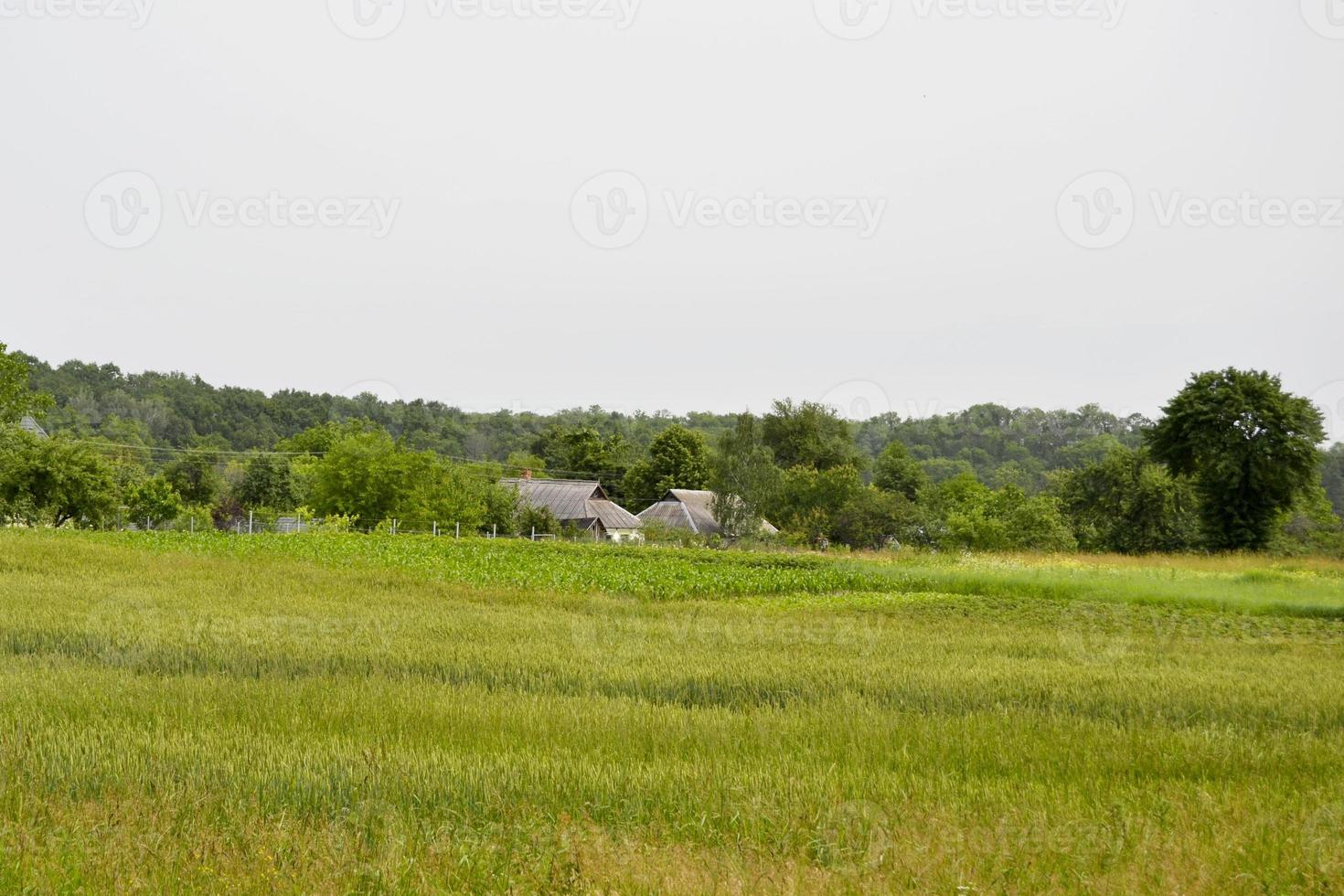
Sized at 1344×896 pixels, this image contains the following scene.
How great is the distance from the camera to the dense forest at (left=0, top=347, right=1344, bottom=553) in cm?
5141

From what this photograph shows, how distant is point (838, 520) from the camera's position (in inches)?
2721

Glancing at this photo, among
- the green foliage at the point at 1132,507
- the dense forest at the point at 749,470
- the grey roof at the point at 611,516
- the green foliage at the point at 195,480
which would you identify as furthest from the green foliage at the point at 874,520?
the green foliage at the point at 195,480

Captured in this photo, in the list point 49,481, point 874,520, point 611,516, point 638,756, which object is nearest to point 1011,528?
point 874,520

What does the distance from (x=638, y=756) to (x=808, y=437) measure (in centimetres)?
8652

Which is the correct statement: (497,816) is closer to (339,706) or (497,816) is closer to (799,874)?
(799,874)

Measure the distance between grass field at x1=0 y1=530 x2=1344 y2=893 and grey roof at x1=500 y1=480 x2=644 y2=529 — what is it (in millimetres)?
58796

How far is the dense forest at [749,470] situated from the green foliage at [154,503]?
0.12 metres

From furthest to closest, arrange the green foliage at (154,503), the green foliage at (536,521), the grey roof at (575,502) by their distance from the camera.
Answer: the grey roof at (575,502), the green foliage at (536,521), the green foliage at (154,503)

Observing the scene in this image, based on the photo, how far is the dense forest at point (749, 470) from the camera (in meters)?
51.4

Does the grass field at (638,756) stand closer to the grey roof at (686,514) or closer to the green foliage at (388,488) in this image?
the green foliage at (388,488)

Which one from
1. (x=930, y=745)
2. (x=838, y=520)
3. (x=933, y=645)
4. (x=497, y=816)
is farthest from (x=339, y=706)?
(x=838, y=520)

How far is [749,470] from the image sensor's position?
68.6 metres

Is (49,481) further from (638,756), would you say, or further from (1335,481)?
(1335,481)

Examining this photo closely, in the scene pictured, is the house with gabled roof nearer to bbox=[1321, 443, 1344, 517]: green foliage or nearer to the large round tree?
the large round tree
